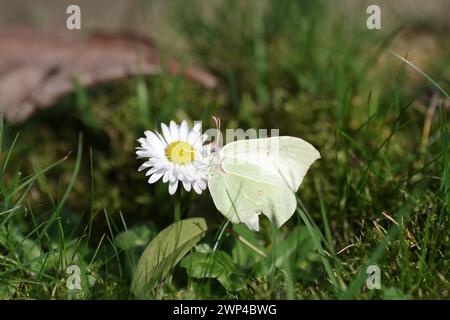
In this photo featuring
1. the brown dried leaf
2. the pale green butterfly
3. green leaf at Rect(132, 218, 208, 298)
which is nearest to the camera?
green leaf at Rect(132, 218, 208, 298)

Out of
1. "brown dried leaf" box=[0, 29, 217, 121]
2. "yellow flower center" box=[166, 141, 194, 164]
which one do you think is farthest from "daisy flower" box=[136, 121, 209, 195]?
"brown dried leaf" box=[0, 29, 217, 121]

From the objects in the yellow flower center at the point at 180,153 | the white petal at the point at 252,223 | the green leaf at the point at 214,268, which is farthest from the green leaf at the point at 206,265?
the yellow flower center at the point at 180,153

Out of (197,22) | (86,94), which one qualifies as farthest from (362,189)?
(197,22)

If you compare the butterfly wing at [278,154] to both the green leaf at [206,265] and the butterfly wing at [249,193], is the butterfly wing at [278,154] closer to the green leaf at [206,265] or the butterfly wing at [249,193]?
the butterfly wing at [249,193]

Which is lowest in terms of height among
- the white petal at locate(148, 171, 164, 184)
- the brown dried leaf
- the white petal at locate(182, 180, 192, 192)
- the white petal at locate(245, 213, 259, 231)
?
the white petal at locate(245, 213, 259, 231)

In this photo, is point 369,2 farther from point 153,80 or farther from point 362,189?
point 362,189

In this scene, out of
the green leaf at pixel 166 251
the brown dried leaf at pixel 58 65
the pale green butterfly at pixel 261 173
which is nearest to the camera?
the green leaf at pixel 166 251

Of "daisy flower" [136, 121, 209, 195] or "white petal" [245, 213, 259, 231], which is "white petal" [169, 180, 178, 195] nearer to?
"daisy flower" [136, 121, 209, 195]
